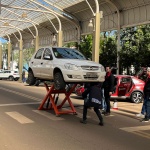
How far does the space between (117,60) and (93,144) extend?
2147cm

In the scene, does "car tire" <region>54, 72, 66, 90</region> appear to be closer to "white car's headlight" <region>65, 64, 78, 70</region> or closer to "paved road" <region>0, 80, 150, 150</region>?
"white car's headlight" <region>65, 64, 78, 70</region>

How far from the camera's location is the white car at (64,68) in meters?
10.2

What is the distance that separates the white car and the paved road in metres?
1.34

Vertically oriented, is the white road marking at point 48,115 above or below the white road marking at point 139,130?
above

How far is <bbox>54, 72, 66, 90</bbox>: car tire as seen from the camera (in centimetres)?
1037

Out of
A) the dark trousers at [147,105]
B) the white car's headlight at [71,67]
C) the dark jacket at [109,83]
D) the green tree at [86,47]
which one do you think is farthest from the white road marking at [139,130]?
the green tree at [86,47]

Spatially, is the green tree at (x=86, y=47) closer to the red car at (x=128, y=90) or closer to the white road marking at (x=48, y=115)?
the red car at (x=128, y=90)

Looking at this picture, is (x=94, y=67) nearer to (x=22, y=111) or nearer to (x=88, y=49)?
(x=22, y=111)

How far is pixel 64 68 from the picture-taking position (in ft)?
33.9

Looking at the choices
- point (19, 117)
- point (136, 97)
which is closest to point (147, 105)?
point (19, 117)

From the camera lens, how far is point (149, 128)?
908 centimetres

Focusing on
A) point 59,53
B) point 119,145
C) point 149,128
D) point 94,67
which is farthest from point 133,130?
point 59,53

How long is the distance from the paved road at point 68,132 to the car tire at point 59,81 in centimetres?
105

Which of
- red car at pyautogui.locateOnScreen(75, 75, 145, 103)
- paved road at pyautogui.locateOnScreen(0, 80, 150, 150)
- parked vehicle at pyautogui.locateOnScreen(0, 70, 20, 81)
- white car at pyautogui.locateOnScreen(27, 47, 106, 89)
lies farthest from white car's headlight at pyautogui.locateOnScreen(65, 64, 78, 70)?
parked vehicle at pyautogui.locateOnScreen(0, 70, 20, 81)
